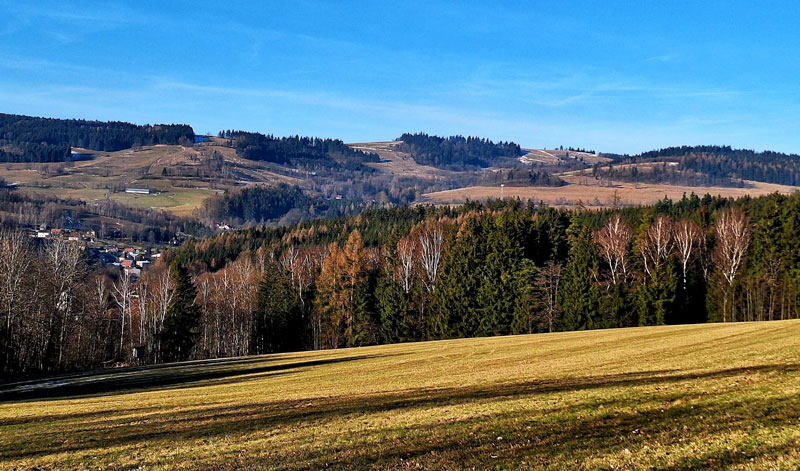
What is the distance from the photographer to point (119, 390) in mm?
42750

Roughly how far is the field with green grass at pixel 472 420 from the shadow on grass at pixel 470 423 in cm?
7

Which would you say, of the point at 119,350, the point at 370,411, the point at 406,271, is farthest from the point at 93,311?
the point at 370,411

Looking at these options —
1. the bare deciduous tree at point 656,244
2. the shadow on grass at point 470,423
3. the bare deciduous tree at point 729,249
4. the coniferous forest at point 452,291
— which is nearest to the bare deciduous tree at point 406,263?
the coniferous forest at point 452,291

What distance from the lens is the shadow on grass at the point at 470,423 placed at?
629 inches

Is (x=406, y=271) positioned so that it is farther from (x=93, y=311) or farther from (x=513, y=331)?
(x=93, y=311)

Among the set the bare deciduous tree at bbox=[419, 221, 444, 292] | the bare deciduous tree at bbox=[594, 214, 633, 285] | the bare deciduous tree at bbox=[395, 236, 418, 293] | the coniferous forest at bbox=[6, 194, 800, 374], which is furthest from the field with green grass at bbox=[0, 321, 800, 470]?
the bare deciduous tree at bbox=[419, 221, 444, 292]

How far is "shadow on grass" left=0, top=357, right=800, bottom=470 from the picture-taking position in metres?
→ 16.0

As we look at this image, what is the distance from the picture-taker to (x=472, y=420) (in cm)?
1986

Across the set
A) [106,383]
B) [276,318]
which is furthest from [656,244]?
[106,383]

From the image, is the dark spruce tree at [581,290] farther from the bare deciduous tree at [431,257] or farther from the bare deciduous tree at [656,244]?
the bare deciduous tree at [431,257]

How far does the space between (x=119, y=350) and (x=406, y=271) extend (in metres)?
46.4

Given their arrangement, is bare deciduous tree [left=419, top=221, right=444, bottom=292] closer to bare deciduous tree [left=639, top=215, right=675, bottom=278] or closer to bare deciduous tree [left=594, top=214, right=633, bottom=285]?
bare deciduous tree [left=594, top=214, right=633, bottom=285]

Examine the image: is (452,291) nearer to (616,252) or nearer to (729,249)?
(616,252)

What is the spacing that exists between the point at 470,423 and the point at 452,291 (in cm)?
7501
